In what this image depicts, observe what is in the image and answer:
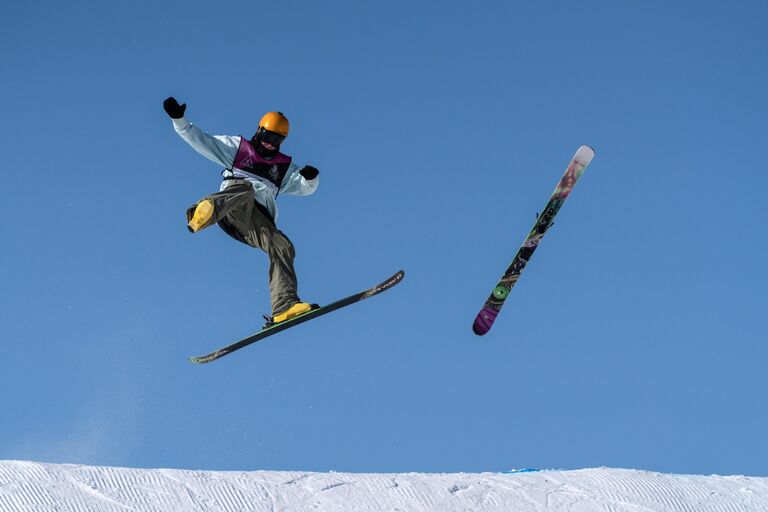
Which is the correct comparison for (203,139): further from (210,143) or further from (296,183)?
(296,183)

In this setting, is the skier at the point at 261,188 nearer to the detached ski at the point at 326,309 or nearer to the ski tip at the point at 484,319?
the detached ski at the point at 326,309

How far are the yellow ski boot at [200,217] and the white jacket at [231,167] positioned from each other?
17.1 inches

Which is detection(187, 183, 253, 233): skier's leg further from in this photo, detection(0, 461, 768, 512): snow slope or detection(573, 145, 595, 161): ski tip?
detection(573, 145, 595, 161): ski tip

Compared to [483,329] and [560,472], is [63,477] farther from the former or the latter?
[483,329]

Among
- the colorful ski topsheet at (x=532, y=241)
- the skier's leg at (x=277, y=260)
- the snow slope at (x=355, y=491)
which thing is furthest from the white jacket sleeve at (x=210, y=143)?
the colorful ski topsheet at (x=532, y=241)

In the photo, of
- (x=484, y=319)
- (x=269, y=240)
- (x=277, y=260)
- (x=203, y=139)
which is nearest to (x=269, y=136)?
(x=203, y=139)

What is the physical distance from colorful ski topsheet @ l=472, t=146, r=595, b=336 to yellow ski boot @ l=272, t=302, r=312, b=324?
2.49 meters

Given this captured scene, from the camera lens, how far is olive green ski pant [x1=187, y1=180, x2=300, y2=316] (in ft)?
32.3

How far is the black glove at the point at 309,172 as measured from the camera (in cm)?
1002

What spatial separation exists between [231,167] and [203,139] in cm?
37

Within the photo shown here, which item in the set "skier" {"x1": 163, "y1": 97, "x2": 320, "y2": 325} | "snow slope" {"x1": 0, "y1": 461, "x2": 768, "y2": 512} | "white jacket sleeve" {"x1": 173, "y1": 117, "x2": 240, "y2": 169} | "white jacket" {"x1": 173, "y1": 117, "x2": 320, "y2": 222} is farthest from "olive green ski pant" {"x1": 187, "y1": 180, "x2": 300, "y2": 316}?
"snow slope" {"x1": 0, "y1": 461, "x2": 768, "y2": 512}

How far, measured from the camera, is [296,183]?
10.2 m

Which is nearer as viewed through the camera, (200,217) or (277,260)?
(200,217)

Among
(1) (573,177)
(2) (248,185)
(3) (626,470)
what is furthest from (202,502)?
(1) (573,177)
